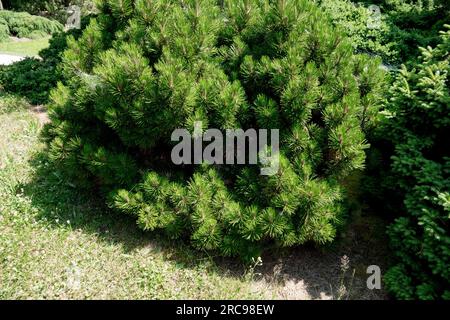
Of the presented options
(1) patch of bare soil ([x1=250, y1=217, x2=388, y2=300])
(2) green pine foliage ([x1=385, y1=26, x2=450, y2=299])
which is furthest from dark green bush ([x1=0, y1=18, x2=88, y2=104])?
(2) green pine foliage ([x1=385, y1=26, x2=450, y2=299])

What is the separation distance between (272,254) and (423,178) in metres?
1.62

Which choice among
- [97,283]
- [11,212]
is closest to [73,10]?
[11,212]

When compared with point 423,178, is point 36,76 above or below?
above

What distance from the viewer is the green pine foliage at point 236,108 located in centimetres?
343

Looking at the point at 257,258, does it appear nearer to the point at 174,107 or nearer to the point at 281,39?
the point at 174,107

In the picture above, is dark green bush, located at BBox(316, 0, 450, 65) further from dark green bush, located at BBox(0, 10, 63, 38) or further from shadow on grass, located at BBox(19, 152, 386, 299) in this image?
dark green bush, located at BBox(0, 10, 63, 38)

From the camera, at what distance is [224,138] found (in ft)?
12.2

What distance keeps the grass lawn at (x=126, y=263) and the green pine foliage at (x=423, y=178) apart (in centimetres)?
56

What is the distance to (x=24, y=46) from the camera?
1484cm

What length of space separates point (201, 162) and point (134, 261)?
1.19 m

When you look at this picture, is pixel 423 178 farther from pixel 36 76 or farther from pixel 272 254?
pixel 36 76

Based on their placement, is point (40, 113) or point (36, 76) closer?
point (40, 113)

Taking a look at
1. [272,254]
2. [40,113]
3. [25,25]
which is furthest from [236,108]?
[25,25]

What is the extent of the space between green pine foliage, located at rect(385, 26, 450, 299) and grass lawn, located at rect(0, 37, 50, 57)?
1300 cm
